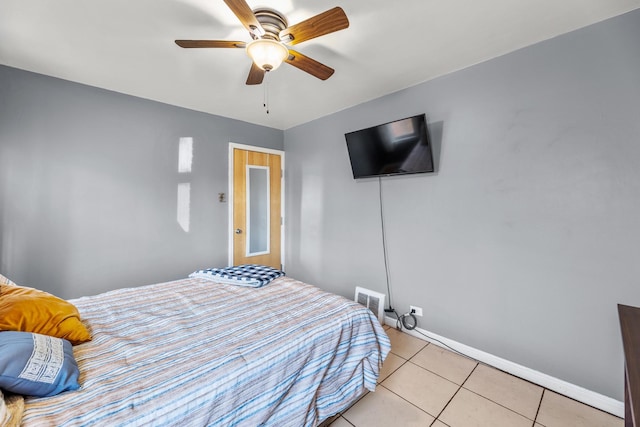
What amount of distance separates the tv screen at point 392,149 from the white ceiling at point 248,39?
0.44m

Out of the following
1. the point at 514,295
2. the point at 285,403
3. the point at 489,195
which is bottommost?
the point at 285,403

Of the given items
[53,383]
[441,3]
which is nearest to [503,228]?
[441,3]

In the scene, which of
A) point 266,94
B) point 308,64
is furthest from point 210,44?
point 266,94

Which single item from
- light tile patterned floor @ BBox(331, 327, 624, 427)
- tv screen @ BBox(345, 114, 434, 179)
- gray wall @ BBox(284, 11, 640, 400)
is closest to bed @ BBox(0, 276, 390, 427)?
light tile patterned floor @ BBox(331, 327, 624, 427)

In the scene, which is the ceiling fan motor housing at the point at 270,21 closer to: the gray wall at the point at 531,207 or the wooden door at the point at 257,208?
the gray wall at the point at 531,207

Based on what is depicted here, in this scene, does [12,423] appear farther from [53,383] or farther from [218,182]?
[218,182]

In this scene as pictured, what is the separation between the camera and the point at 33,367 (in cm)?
89

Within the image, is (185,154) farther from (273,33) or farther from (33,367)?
(33,367)

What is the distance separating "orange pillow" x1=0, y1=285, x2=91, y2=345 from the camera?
1101 millimetres

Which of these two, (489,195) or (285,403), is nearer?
(285,403)

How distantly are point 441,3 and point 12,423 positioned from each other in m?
2.54

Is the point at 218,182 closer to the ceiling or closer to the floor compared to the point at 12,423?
closer to the ceiling

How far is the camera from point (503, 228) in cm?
205

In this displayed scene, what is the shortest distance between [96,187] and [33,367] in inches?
85.9
